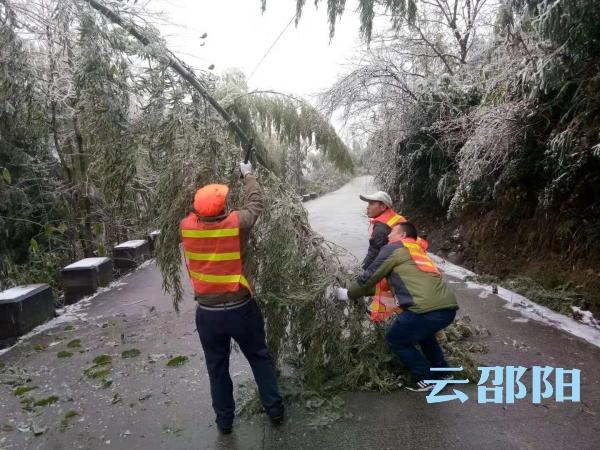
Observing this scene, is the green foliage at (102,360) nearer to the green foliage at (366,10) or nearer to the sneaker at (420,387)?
the sneaker at (420,387)

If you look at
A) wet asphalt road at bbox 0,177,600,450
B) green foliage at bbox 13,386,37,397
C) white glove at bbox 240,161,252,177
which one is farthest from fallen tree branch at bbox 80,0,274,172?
green foliage at bbox 13,386,37,397

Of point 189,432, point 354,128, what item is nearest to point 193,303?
point 189,432

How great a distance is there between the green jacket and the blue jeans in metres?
0.07

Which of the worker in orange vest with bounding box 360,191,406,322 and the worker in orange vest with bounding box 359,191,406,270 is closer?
the worker in orange vest with bounding box 360,191,406,322

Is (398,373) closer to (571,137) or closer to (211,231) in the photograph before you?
Answer: (211,231)

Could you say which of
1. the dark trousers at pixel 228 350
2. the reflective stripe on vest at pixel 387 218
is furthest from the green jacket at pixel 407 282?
the dark trousers at pixel 228 350

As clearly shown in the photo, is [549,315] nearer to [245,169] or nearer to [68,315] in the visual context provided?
[245,169]

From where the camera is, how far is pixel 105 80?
11.0 feet

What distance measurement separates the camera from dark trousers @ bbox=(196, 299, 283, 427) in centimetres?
292

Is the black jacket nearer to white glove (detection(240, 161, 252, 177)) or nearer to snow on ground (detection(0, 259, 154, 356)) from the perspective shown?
white glove (detection(240, 161, 252, 177))

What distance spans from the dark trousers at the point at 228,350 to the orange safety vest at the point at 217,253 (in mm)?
180

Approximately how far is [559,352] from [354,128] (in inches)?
314

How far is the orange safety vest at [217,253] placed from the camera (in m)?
2.87

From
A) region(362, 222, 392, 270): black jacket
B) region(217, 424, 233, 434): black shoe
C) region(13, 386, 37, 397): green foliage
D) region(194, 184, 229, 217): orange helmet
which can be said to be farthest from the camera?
region(362, 222, 392, 270): black jacket
